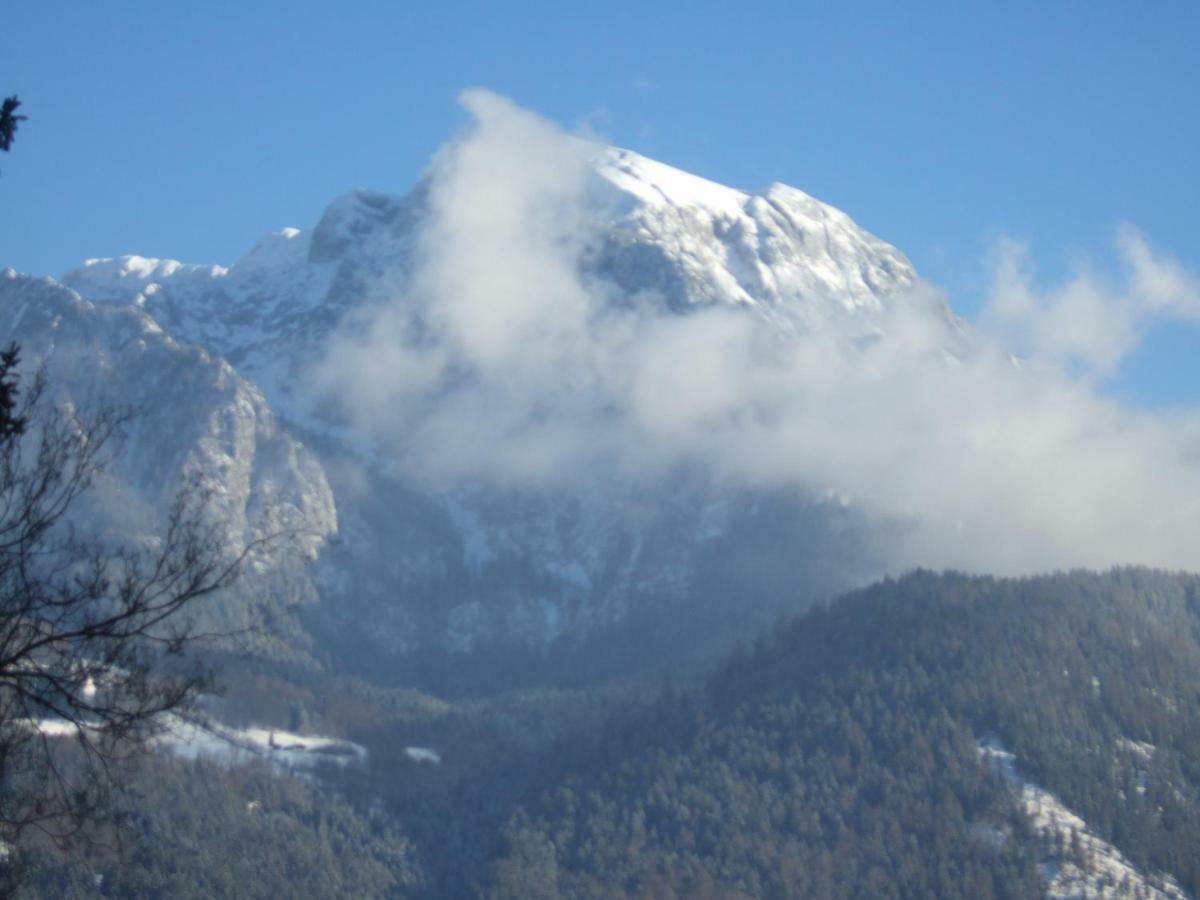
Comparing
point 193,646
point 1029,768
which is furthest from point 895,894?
point 193,646

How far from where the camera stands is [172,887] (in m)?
164

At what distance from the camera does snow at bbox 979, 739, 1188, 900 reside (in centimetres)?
16725

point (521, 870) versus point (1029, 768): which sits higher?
point (1029, 768)

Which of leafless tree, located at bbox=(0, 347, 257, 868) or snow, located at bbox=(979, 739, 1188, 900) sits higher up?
snow, located at bbox=(979, 739, 1188, 900)

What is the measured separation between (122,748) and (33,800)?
5.70ft

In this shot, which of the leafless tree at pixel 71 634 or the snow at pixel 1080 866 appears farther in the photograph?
the snow at pixel 1080 866

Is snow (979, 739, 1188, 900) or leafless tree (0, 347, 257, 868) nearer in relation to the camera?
leafless tree (0, 347, 257, 868)

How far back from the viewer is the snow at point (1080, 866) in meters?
167

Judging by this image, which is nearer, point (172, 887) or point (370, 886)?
point (172, 887)

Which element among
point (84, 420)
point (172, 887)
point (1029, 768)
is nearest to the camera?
point (84, 420)

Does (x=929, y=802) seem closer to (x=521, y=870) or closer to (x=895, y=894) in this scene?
(x=895, y=894)

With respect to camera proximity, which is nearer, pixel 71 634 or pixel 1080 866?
pixel 71 634

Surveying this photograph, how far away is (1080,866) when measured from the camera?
17125 cm

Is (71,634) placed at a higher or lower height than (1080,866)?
lower
